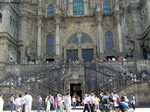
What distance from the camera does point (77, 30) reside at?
41.5 metres

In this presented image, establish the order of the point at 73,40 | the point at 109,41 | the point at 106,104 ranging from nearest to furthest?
the point at 106,104 → the point at 109,41 → the point at 73,40

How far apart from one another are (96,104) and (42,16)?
26.3 meters

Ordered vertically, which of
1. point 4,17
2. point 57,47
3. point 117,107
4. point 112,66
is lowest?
point 117,107

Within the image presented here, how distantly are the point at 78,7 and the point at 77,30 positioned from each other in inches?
182

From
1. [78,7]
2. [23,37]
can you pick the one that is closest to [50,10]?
[78,7]

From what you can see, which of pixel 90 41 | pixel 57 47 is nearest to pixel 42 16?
pixel 57 47

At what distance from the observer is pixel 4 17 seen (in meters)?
34.8

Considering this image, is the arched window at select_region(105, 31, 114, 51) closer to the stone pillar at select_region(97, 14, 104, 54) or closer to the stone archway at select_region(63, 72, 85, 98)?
the stone pillar at select_region(97, 14, 104, 54)

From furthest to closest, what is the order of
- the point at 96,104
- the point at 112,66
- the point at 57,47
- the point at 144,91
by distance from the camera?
1. the point at 57,47
2. the point at 112,66
3. the point at 144,91
4. the point at 96,104

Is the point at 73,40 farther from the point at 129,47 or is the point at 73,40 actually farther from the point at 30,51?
the point at 129,47

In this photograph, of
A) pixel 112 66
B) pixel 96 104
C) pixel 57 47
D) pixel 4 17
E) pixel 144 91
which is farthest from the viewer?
pixel 57 47

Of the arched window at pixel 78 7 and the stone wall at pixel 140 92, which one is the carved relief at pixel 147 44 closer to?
the stone wall at pixel 140 92

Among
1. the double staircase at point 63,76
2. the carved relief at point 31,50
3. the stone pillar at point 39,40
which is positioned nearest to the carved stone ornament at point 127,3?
the double staircase at point 63,76

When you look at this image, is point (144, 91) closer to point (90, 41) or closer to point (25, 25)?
point (90, 41)
